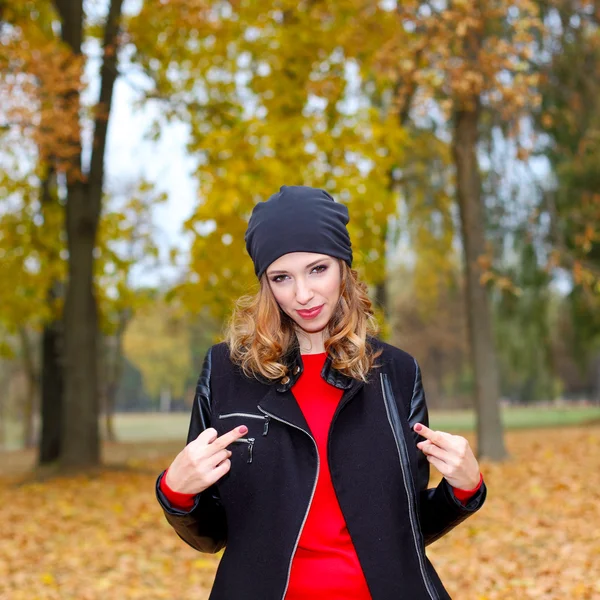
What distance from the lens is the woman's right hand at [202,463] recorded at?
6.33 feet

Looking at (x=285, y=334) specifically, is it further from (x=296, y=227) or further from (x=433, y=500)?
(x=433, y=500)

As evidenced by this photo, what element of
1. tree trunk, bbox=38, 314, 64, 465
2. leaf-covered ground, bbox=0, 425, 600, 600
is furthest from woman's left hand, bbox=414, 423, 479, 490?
tree trunk, bbox=38, 314, 64, 465

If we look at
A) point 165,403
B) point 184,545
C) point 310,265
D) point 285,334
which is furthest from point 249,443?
point 165,403

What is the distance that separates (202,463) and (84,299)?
10.8 meters

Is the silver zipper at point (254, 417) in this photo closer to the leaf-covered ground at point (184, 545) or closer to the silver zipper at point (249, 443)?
the silver zipper at point (249, 443)

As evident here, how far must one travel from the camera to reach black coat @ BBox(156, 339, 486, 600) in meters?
1.95

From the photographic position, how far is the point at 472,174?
12000mm

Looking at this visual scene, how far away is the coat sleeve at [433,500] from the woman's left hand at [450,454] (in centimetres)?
8

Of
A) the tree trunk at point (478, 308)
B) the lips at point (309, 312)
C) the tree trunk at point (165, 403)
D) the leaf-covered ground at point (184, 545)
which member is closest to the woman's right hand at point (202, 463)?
the lips at point (309, 312)

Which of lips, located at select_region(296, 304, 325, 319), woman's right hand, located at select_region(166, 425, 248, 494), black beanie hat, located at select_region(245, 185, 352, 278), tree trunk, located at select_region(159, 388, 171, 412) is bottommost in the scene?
tree trunk, located at select_region(159, 388, 171, 412)

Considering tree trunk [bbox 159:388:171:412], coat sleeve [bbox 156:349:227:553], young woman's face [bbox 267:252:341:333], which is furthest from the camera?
tree trunk [bbox 159:388:171:412]

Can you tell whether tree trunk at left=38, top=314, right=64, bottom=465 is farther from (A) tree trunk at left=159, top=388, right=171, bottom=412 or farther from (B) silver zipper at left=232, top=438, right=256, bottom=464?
(A) tree trunk at left=159, top=388, right=171, bottom=412

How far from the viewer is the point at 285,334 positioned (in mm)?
2264

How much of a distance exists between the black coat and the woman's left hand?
0.23 feet
